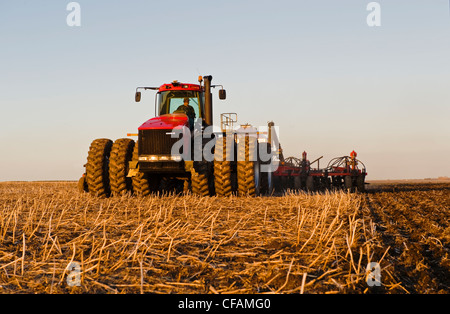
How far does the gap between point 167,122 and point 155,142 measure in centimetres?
66

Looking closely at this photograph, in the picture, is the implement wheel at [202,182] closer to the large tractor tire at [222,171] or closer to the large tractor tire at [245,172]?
the large tractor tire at [222,171]

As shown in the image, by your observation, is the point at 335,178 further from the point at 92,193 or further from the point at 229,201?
the point at 92,193

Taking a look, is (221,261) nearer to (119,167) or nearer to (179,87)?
(119,167)

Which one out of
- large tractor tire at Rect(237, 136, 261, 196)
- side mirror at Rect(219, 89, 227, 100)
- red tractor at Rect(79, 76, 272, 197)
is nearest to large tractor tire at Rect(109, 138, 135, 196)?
red tractor at Rect(79, 76, 272, 197)

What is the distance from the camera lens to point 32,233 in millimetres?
5547

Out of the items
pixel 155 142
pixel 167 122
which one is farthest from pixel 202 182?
pixel 167 122

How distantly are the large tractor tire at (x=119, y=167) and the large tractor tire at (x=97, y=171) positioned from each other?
0.26 meters

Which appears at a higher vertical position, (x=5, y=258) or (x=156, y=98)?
(x=156, y=98)

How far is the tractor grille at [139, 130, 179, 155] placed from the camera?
11078mm

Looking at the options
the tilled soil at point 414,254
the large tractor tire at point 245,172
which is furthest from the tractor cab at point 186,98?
the tilled soil at point 414,254

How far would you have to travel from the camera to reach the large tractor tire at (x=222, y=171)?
11.8 metres
